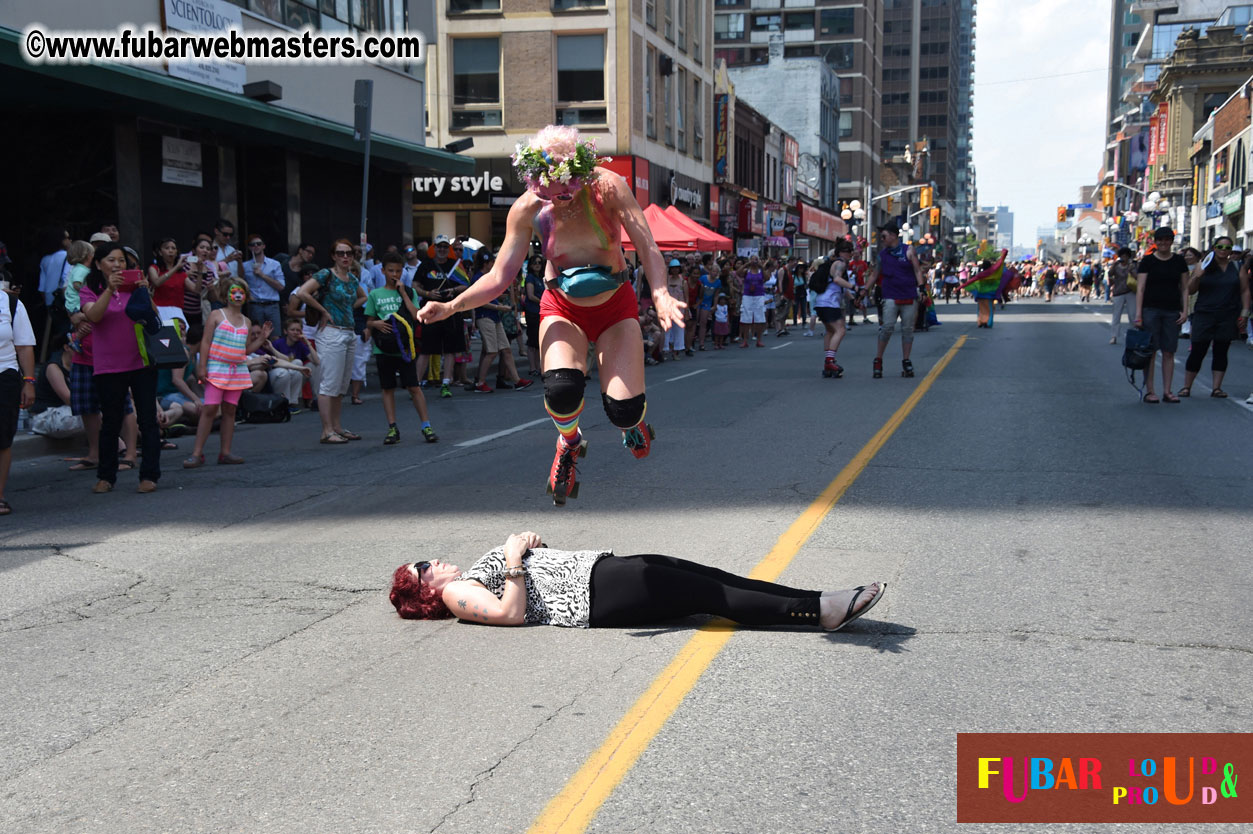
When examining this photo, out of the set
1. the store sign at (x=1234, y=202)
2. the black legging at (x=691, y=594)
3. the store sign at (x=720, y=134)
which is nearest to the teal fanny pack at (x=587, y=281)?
the black legging at (x=691, y=594)

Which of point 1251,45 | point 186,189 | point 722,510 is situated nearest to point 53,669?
point 722,510

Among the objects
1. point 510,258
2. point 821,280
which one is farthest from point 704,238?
point 510,258

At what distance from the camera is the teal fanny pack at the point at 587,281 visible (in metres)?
5.99

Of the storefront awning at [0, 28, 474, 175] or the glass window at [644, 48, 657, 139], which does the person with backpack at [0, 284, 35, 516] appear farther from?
the glass window at [644, 48, 657, 139]

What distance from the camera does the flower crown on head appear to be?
19.1 feet

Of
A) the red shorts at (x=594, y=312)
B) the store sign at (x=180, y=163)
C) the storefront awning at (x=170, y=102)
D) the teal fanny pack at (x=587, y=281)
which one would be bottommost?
the red shorts at (x=594, y=312)

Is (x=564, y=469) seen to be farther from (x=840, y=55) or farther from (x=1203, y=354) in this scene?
(x=840, y=55)

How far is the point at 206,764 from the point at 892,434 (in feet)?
27.7

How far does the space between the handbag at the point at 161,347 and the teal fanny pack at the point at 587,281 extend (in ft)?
16.4

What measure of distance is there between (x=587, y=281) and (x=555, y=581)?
1.57 m

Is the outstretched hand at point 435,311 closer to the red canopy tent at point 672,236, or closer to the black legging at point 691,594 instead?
the black legging at point 691,594

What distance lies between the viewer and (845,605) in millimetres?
5016

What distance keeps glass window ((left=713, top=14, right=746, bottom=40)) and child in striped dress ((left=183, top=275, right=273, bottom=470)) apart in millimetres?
86258

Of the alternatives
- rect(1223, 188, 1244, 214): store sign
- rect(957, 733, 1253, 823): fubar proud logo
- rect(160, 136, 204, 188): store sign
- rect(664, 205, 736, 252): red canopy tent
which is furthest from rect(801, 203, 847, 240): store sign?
rect(957, 733, 1253, 823): fubar proud logo
